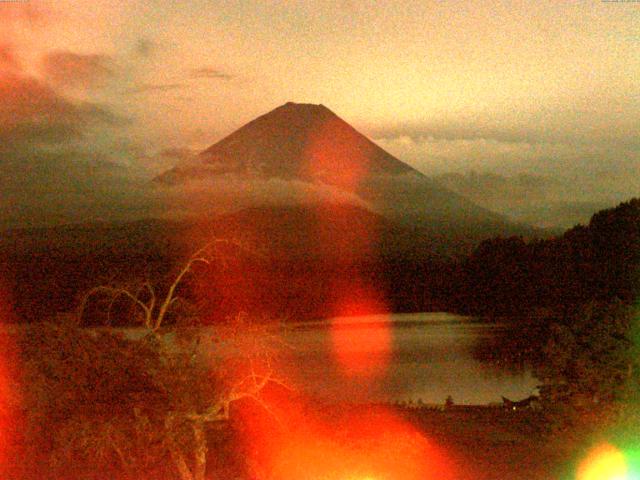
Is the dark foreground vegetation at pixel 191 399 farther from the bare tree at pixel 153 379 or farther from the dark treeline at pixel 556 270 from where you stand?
the dark treeline at pixel 556 270

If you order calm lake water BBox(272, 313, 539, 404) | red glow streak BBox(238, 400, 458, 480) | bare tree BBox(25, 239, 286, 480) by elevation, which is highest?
bare tree BBox(25, 239, 286, 480)

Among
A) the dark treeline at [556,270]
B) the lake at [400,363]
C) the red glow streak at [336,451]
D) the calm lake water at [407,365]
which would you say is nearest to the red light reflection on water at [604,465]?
the red glow streak at [336,451]

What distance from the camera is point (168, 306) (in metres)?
8.40

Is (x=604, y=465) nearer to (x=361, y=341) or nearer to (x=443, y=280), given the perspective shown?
(x=361, y=341)

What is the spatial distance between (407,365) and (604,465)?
708 inches

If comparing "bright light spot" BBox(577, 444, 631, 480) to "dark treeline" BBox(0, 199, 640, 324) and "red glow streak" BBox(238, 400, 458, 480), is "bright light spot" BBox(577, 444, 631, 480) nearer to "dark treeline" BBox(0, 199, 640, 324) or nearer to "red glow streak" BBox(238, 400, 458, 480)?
"red glow streak" BBox(238, 400, 458, 480)

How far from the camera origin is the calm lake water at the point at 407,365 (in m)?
20.8

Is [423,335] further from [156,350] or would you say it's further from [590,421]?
[156,350]

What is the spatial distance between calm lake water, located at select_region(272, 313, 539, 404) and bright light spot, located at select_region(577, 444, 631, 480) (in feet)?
12.9

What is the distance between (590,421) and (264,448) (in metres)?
3.98

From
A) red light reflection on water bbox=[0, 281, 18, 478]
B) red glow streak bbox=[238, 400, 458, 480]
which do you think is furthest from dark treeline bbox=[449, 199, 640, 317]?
red light reflection on water bbox=[0, 281, 18, 478]

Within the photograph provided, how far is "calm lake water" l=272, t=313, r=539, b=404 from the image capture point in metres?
20.8

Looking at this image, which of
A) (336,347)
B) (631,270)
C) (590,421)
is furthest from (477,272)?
(590,421)

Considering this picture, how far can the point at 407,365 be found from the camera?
27.3m
